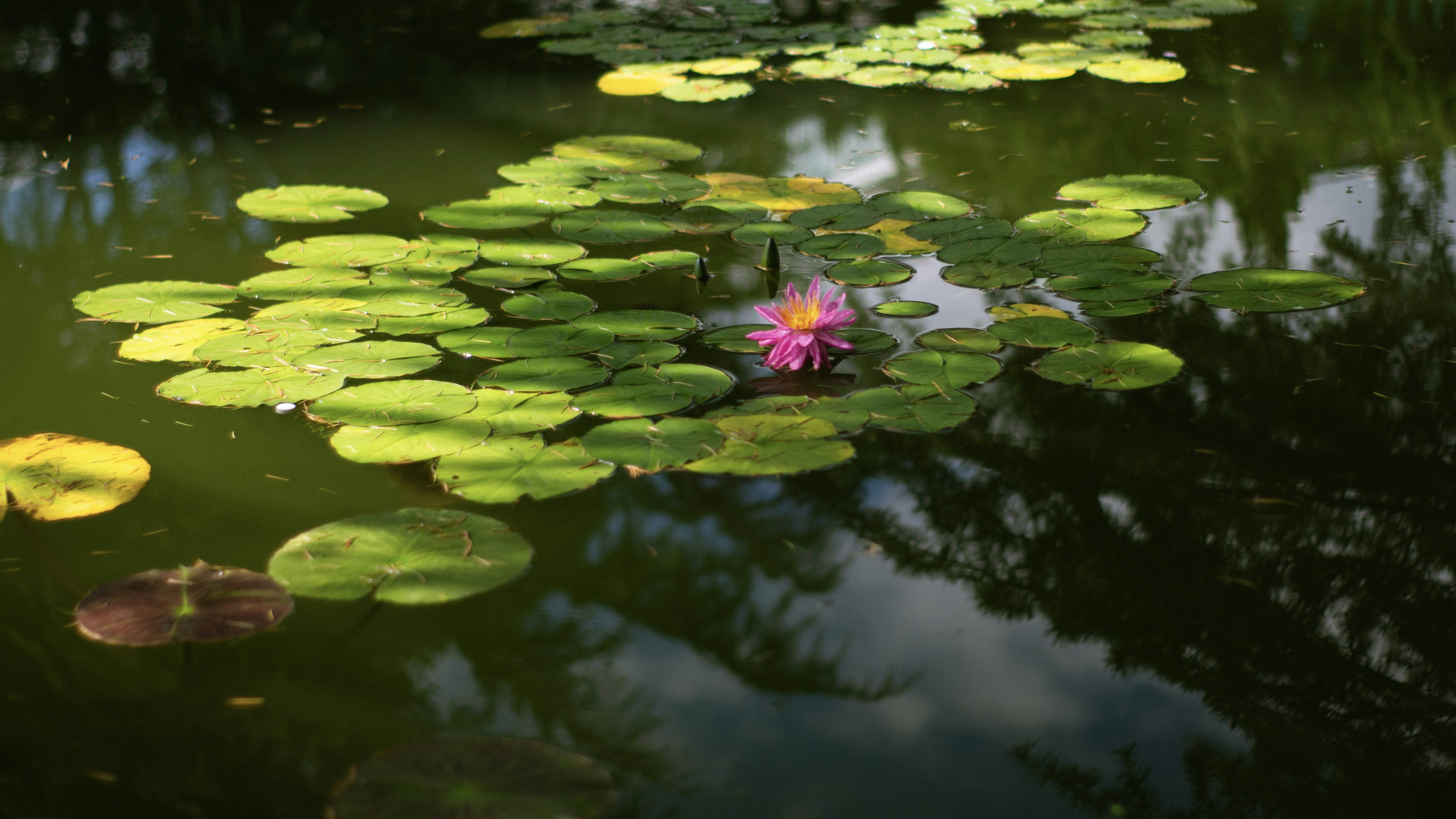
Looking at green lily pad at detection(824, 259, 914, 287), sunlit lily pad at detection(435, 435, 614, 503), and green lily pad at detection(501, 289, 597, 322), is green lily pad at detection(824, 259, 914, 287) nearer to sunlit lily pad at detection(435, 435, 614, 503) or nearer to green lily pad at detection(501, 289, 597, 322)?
green lily pad at detection(501, 289, 597, 322)

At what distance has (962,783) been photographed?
1356 mm

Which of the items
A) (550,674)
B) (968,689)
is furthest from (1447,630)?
(550,674)

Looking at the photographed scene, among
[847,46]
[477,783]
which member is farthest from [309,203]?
[847,46]

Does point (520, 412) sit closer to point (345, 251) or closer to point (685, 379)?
point (685, 379)

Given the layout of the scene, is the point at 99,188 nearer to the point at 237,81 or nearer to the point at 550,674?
the point at 237,81

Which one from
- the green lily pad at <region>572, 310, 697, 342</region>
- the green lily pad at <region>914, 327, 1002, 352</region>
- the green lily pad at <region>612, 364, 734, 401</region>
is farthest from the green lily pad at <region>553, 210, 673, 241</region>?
the green lily pad at <region>914, 327, 1002, 352</region>

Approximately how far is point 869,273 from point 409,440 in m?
1.24

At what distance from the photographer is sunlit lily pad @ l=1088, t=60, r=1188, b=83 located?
4.41 metres

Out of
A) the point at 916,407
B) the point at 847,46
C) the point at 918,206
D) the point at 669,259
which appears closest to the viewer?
the point at 916,407

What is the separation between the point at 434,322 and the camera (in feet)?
8.22

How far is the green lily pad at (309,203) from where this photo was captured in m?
3.18

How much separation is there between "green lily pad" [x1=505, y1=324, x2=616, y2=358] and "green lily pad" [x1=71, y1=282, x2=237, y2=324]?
805 mm

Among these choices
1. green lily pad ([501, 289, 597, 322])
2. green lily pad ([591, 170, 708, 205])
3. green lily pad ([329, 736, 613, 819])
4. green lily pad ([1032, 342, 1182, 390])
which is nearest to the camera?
green lily pad ([329, 736, 613, 819])

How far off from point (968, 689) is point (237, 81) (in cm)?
446
